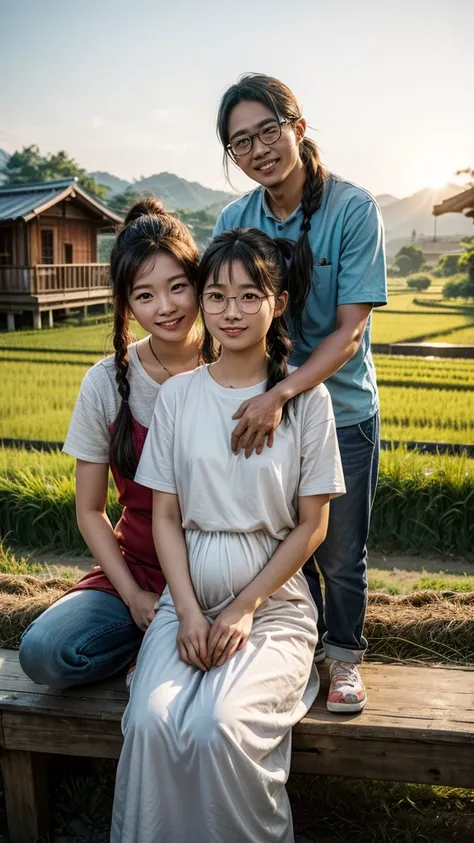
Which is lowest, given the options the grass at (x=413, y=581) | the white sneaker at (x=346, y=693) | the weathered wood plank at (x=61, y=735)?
the grass at (x=413, y=581)

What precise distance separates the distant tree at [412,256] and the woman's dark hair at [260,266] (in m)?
2.96

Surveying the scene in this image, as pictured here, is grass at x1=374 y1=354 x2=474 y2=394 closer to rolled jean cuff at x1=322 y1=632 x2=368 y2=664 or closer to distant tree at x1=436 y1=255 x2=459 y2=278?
distant tree at x1=436 y1=255 x2=459 y2=278

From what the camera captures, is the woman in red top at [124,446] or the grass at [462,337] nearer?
the woman in red top at [124,446]

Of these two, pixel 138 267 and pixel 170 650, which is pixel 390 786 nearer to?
pixel 170 650

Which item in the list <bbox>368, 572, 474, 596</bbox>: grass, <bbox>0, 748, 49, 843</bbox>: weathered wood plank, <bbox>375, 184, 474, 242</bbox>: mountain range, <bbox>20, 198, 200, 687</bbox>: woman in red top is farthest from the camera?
<bbox>375, 184, 474, 242</bbox>: mountain range

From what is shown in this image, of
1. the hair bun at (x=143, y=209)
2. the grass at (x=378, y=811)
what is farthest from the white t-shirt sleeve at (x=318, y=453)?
the grass at (x=378, y=811)

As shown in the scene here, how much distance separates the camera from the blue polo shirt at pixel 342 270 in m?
2.04

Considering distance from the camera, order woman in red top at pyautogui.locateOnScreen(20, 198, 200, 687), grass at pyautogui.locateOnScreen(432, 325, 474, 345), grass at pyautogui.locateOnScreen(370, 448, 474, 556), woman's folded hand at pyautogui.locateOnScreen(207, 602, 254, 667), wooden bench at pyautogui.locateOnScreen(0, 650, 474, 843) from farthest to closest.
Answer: grass at pyautogui.locateOnScreen(432, 325, 474, 345) → grass at pyautogui.locateOnScreen(370, 448, 474, 556) → woman in red top at pyautogui.locateOnScreen(20, 198, 200, 687) → wooden bench at pyautogui.locateOnScreen(0, 650, 474, 843) → woman's folded hand at pyautogui.locateOnScreen(207, 602, 254, 667)

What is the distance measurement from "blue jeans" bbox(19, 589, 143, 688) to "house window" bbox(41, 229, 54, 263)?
3.32 meters

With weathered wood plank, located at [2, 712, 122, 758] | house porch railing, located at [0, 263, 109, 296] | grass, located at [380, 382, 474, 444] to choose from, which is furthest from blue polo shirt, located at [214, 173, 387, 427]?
house porch railing, located at [0, 263, 109, 296]

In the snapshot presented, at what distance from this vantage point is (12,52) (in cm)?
465

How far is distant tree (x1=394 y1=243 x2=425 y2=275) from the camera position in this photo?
15.5 ft

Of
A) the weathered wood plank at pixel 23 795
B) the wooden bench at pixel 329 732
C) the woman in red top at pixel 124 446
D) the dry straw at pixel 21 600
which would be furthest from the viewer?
the dry straw at pixel 21 600

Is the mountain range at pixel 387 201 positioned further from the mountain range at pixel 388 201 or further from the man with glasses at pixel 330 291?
the man with glasses at pixel 330 291
